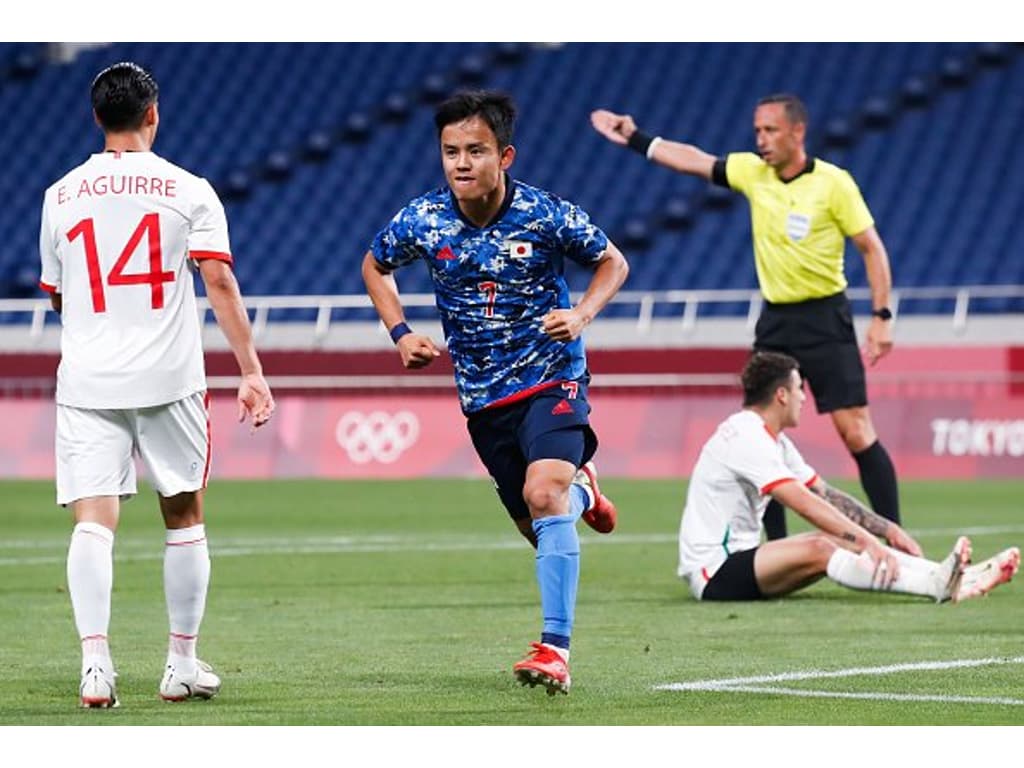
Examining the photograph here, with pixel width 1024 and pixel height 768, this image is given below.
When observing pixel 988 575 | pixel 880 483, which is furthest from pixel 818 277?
pixel 988 575

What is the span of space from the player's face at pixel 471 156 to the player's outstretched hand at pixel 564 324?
1.67ft

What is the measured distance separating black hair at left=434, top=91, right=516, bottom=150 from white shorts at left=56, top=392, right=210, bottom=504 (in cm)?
124

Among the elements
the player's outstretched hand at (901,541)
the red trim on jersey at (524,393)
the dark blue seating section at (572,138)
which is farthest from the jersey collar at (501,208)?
the dark blue seating section at (572,138)

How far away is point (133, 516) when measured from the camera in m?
17.6

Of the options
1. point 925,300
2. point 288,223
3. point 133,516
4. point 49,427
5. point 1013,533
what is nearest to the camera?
point 1013,533

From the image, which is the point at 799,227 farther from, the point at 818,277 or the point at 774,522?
the point at 774,522

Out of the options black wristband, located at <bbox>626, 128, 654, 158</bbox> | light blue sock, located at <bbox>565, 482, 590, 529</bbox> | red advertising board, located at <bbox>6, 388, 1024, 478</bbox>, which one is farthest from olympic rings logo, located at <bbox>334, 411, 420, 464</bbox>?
light blue sock, located at <bbox>565, 482, 590, 529</bbox>

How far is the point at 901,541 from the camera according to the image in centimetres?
1096

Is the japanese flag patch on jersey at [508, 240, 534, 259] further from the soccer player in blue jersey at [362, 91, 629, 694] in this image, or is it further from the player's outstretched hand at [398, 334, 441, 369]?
the player's outstretched hand at [398, 334, 441, 369]

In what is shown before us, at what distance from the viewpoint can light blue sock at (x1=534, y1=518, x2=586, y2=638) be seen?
24.7 feet

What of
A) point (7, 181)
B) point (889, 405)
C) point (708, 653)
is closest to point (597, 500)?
point (708, 653)

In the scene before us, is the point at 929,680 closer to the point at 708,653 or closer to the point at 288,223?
the point at 708,653

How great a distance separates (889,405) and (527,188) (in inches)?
565

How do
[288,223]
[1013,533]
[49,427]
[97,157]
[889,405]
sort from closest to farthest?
[97,157]
[1013,533]
[889,405]
[49,427]
[288,223]
